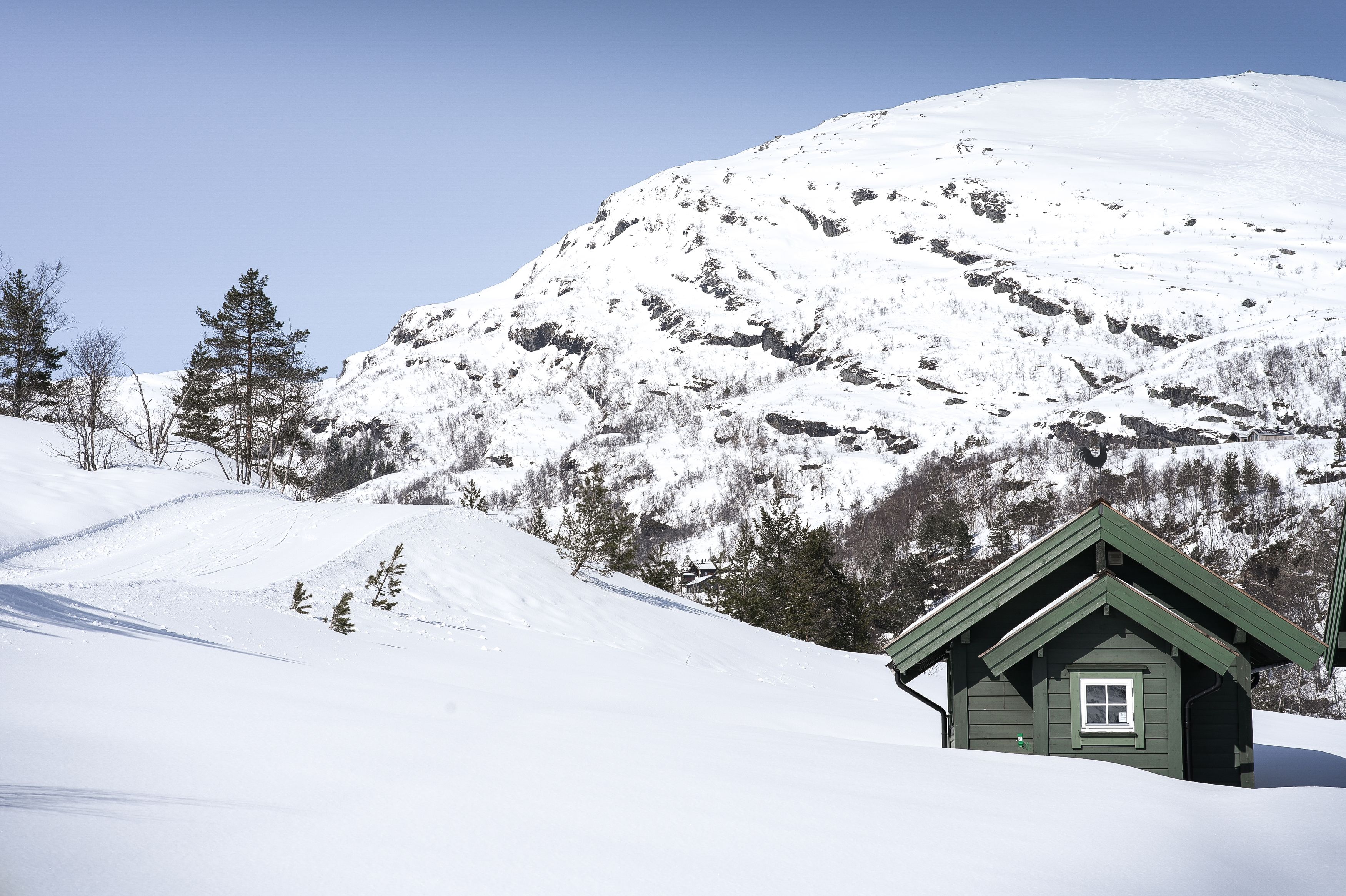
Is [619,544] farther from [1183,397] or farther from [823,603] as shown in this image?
[1183,397]

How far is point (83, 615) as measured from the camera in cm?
1120

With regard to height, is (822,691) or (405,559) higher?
(405,559)

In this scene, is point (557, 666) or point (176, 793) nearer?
point (176, 793)

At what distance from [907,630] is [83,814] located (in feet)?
29.7

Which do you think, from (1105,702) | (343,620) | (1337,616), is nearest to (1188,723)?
(1105,702)

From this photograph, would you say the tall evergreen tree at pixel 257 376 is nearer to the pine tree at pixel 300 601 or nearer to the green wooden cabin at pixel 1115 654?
the pine tree at pixel 300 601

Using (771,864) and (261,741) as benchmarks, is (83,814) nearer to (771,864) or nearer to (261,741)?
(261,741)

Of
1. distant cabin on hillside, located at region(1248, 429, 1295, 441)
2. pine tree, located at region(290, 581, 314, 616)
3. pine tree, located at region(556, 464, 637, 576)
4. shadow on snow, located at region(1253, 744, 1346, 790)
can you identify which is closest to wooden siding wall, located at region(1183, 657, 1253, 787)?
shadow on snow, located at region(1253, 744, 1346, 790)

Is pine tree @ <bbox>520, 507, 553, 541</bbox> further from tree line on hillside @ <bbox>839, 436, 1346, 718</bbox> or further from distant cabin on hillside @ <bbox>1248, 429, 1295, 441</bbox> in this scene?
distant cabin on hillside @ <bbox>1248, 429, 1295, 441</bbox>

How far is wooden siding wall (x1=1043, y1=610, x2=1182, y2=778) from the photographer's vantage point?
1076 cm

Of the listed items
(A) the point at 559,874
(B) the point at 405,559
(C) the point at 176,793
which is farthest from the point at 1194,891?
(B) the point at 405,559

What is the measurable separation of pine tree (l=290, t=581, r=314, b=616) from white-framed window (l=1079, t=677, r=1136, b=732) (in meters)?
11.7

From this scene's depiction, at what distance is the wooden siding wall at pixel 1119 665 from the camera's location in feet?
35.3

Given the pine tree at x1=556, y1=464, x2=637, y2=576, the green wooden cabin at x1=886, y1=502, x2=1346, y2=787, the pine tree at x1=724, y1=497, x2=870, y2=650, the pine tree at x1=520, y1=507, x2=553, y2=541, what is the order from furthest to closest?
1. the pine tree at x1=724, y1=497, x2=870, y2=650
2. the pine tree at x1=520, y1=507, x2=553, y2=541
3. the pine tree at x1=556, y1=464, x2=637, y2=576
4. the green wooden cabin at x1=886, y1=502, x2=1346, y2=787
